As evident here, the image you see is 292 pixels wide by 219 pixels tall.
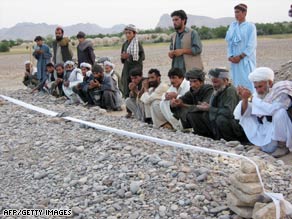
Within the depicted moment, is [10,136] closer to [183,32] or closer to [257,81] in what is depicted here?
[183,32]

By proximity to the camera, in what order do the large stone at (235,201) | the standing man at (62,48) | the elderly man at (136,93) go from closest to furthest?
the large stone at (235,201) < the elderly man at (136,93) < the standing man at (62,48)

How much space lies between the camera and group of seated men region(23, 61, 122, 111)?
882cm

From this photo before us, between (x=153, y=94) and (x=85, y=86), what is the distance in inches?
97.6

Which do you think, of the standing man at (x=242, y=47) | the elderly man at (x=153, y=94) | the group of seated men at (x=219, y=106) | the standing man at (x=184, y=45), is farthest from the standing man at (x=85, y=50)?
the standing man at (x=242, y=47)

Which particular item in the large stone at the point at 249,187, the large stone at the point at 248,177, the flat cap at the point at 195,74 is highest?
the flat cap at the point at 195,74

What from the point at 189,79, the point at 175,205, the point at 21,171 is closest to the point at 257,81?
the point at 189,79

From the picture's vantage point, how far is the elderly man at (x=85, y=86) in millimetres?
9102

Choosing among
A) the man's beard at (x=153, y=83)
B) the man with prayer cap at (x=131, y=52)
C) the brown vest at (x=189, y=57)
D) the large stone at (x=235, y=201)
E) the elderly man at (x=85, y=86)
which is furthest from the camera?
the elderly man at (x=85, y=86)

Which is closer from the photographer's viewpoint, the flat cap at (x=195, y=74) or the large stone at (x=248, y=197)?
the large stone at (x=248, y=197)

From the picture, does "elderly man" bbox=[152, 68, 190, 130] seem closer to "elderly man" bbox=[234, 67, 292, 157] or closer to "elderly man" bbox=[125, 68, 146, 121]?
"elderly man" bbox=[125, 68, 146, 121]

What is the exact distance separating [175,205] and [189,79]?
2894 millimetres

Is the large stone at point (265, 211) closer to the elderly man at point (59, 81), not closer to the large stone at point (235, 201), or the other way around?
the large stone at point (235, 201)

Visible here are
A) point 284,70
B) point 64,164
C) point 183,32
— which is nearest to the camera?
point 64,164

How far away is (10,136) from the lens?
6.67 metres
